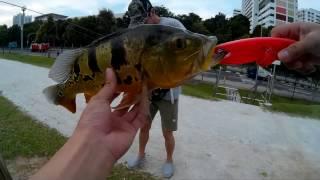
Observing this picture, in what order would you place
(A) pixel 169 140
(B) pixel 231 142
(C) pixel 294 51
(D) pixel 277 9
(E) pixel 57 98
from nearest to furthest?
(E) pixel 57 98 < (C) pixel 294 51 < (A) pixel 169 140 < (B) pixel 231 142 < (D) pixel 277 9

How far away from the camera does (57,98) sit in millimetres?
1508

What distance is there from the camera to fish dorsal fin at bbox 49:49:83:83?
1.42 metres

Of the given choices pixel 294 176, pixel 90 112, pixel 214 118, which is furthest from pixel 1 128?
pixel 90 112

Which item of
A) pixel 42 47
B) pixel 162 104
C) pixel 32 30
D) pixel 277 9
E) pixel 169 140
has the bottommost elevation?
pixel 169 140

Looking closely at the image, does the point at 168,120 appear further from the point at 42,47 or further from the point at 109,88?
the point at 42,47

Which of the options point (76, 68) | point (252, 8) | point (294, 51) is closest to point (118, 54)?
point (76, 68)

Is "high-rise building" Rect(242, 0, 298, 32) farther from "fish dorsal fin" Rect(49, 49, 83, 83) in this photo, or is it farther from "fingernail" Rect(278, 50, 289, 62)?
"fish dorsal fin" Rect(49, 49, 83, 83)

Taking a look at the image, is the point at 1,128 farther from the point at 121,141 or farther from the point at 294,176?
the point at 121,141

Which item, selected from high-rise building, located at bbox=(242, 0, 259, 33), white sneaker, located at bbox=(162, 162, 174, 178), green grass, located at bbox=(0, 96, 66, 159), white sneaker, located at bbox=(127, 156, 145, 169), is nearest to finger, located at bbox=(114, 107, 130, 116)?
white sneaker, located at bbox=(162, 162, 174, 178)

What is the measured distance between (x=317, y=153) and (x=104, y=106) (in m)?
5.41

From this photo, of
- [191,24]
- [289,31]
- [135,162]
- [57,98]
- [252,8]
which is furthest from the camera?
[252,8]

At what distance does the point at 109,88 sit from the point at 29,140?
4.98 meters

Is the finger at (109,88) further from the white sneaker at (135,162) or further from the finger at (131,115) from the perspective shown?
the white sneaker at (135,162)

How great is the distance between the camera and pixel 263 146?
6.42 meters
